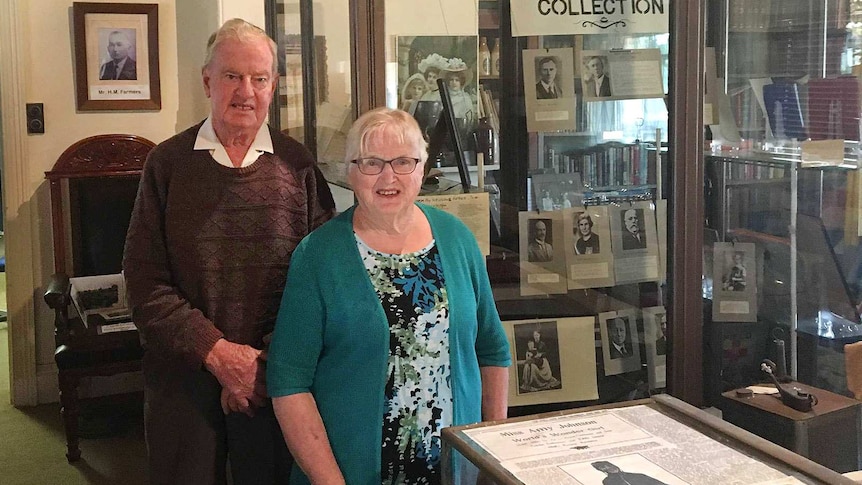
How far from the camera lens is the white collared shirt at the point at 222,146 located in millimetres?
1905

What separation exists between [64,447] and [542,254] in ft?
7.72

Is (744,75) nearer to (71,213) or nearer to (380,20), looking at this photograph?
(380,20)

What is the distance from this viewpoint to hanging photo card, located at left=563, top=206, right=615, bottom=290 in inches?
98.8

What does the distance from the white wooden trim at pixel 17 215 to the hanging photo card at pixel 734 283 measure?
9.98 feet

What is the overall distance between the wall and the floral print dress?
8.36ft

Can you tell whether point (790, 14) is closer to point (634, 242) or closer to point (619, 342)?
point (634, 242)

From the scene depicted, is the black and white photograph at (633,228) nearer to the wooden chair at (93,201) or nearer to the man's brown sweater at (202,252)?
the man's brown sweater at (202,252)

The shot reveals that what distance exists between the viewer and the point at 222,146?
192 centimetres

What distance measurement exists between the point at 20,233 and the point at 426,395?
3.02 m

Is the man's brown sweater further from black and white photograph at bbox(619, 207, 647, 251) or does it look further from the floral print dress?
black and white photograph at bbox(619, 207, 647, 251)

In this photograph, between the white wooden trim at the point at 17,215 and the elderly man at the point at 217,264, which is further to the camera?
the white wooden trim at the point at 17,215

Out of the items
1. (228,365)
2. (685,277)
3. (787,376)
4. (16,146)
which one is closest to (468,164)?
(685,277)

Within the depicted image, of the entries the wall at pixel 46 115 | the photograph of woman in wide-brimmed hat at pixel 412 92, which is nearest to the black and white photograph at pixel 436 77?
the photograph of woman in wide-brimmed hat at pixel 412 92

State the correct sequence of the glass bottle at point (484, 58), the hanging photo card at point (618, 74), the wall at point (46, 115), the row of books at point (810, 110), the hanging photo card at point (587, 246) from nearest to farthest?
the glass bottle at point (484, 58)
the hanging photo card at point (618, 74)
the hanging photo card at point (587, 246)
the row of books at point (810, 110)
the wall at point (46, 115)
